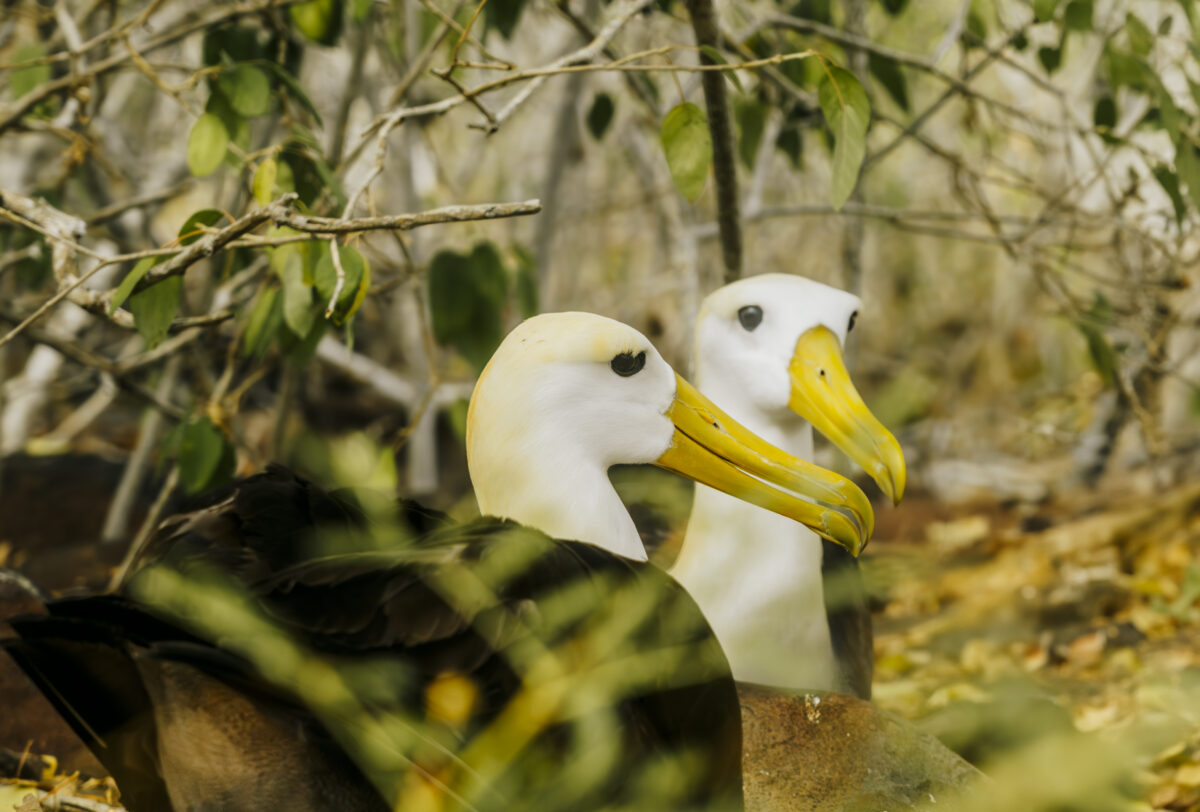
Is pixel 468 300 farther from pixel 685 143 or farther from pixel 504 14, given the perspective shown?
pixel 685 143

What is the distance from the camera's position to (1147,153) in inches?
94.9

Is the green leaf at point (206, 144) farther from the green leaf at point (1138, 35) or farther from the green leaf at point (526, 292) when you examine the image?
the green leaf at point (1138, 35)

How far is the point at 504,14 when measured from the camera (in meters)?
2.63

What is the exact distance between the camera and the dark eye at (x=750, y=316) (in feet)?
6.86

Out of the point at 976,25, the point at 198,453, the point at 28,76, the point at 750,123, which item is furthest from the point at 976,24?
the point at 28,76

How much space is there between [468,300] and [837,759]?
1346 mm

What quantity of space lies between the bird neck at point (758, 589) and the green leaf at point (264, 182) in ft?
3.02

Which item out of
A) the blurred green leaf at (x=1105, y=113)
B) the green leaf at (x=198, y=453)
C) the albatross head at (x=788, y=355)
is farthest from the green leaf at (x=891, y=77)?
the green leaf at (x=198, y=453)

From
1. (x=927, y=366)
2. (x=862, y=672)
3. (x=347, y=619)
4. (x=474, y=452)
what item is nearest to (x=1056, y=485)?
(x=927, y=366)

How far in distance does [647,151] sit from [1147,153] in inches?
97.8

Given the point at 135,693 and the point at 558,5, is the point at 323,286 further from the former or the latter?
the point at 558,5

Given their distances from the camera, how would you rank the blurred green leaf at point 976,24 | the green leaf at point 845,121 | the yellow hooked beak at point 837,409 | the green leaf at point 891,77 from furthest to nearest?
the blurred green leaf at point 976,24
the green leaf at point 891,77
the yellow hooked beak at point 837,409
the green leaf at point 845,121

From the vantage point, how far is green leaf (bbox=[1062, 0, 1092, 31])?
7.39 ft

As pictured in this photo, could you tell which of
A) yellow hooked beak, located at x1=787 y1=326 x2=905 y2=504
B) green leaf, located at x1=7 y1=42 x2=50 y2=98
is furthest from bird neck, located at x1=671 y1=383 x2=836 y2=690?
green leaf, located at x1=7 y1=42 x2=50 y2=98
